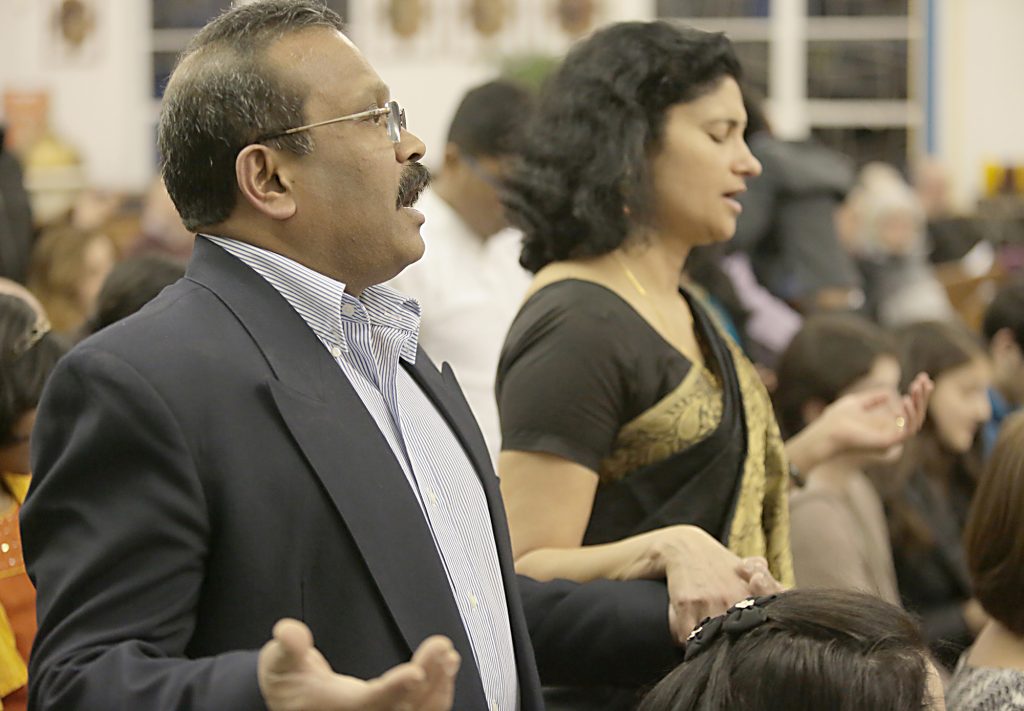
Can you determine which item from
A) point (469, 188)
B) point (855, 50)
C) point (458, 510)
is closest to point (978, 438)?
point (469, 188)

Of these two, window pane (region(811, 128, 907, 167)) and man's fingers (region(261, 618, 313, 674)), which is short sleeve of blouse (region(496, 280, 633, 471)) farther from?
window pane (region(811, 128, 907, 167))

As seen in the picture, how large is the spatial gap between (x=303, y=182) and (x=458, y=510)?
0.39 metres

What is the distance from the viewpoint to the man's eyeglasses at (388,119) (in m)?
1.59

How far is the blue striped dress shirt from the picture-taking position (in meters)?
1.59

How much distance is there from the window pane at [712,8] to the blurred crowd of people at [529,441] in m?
8.54

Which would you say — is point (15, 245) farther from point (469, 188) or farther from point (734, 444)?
point (734, 444)

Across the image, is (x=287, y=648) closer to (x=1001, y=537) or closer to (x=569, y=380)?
(x=569, y=380)

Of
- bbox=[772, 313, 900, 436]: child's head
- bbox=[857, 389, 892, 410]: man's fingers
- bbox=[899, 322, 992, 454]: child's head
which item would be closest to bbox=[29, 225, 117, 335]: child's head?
bbox=[772, 313, 900, 436]: child's head

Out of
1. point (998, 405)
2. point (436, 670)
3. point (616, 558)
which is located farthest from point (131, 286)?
point (998, 405)

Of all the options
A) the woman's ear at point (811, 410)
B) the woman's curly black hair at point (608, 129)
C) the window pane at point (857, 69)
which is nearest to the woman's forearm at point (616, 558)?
the woman's curly black hair at point (608, 129)

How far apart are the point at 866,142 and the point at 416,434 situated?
1145 cm

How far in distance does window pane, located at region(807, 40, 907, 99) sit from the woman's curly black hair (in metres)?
10.5

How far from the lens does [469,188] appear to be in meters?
3.79

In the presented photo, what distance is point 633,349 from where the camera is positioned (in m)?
2.26
